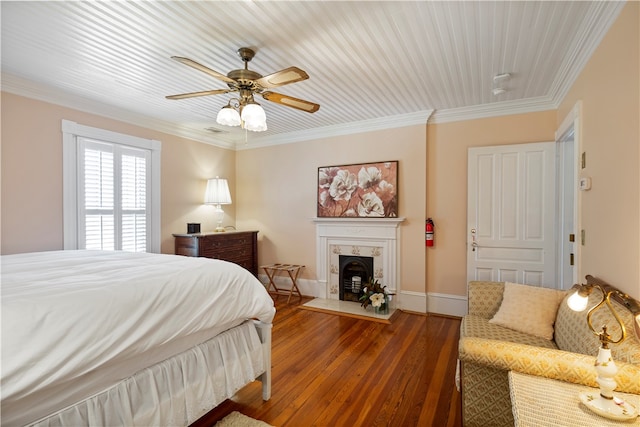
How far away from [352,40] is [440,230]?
2634 mm

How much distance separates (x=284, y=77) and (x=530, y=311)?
2.50m

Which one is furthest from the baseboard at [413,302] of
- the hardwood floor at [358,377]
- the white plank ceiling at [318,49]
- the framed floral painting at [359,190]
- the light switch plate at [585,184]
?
the white plank ceiling at [318,49]

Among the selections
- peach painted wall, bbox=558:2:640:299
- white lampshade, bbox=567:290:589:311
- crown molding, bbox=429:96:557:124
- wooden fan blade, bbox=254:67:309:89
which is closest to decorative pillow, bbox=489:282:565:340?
peach painted wall, bbox=558:2:640:299

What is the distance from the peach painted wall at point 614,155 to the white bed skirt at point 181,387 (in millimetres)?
2263

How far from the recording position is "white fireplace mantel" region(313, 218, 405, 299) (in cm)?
423

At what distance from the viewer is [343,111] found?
4.00m

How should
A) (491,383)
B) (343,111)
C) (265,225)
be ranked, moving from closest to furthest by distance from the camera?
1. (491,383)
2. (343,111)
3. (265,225)

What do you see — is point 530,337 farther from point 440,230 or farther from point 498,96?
point 498,96

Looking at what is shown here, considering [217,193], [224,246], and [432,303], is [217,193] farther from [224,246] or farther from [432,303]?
[432,303]

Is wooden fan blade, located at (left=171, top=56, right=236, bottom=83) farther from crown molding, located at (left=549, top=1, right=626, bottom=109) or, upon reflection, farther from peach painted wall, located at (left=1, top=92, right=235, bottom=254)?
crown molding, located at (left=549, top=1, right=626, bottom=109)

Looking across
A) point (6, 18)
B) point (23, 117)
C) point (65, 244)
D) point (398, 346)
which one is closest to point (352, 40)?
point (6, 18)

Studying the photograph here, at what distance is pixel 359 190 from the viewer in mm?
4484

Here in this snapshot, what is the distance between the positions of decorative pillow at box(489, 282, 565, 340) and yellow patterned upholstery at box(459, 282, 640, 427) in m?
0.06

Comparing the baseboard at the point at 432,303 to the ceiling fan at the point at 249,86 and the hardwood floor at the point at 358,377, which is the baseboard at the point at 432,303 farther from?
the ceiling fan at the point at 249,86
